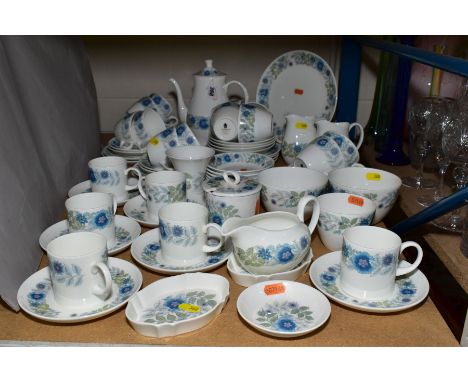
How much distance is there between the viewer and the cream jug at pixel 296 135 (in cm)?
135

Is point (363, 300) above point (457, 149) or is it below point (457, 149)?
below

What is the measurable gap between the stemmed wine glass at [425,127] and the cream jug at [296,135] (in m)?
0.25

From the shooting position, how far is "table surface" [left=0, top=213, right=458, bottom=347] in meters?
0.74

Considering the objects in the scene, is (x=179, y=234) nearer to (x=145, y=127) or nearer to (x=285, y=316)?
(x=285, y=316)

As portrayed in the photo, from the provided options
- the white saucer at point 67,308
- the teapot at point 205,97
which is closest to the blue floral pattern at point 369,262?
the white saucer at point 67,308

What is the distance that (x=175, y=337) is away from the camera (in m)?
0.75

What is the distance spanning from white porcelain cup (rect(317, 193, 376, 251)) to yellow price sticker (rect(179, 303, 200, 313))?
293 millimetres

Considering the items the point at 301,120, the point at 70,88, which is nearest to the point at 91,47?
the point at 70,88

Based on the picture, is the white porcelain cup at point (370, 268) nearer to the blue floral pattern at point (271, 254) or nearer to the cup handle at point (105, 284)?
the blue floral pattern at point (271, 254)

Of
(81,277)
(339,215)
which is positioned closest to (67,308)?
(81,277)

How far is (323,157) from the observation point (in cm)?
118

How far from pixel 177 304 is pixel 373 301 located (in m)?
0.31

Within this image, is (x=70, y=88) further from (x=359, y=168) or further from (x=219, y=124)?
(x=359, y=168)

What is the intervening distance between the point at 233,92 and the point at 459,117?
79 centimetres
